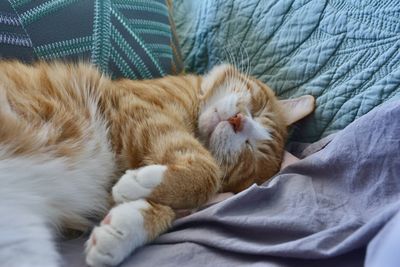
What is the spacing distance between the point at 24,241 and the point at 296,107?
909 mm

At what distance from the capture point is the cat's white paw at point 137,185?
107 centimetres

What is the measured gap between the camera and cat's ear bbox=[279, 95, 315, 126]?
1478 millimetres

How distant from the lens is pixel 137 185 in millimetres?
1074

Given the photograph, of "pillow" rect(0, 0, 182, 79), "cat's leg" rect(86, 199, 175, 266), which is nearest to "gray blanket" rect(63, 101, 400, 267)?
"cat's leg" rect(86, 199, 175, 266)

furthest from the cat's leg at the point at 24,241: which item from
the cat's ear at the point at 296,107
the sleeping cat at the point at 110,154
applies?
the cat's ear at the point at 296,107

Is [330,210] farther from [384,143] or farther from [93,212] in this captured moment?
[93,212]

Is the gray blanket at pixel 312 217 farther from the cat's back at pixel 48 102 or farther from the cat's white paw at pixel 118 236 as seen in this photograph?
the cat's back at pixel 48 102

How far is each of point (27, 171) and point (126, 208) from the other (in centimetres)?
22

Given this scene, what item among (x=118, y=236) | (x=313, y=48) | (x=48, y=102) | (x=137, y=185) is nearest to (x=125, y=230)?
(x=118, y=236)

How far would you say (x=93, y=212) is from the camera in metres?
1.13

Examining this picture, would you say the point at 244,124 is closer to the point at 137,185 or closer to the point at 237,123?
the point at 237,123

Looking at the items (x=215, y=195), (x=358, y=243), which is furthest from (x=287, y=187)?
(x=358, y=243)

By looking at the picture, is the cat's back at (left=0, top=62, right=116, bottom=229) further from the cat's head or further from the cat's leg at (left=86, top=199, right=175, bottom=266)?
the cat's head

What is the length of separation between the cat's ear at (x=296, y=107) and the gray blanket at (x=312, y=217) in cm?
34
